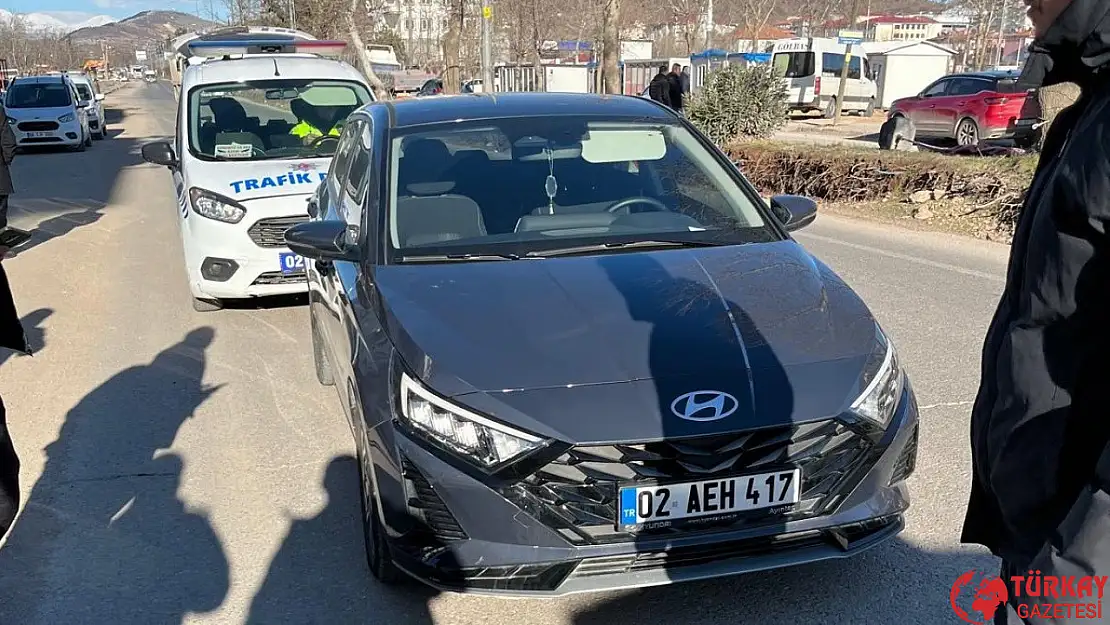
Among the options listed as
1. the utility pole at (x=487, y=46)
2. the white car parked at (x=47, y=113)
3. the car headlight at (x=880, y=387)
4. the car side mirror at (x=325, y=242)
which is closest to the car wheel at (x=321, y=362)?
the car side mirror at (x=325, y=242)

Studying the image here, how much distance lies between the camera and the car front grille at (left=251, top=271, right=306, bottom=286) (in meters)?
6.84

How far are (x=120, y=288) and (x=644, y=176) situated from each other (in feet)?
19.5

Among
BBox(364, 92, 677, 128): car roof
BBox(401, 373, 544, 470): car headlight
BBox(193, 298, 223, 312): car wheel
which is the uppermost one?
BBox(364, 92, 677, 128): car roof

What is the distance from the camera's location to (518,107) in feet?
15.0

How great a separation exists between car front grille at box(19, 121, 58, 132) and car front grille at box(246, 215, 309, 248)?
1897cm

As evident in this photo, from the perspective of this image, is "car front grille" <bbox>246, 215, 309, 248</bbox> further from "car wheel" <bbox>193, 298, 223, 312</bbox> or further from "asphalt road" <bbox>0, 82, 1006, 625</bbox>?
"car wheel" <bbox>193, 298, 223, 312</bbox>

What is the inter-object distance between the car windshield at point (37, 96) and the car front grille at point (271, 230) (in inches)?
781

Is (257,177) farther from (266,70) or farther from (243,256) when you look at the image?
(266,70)

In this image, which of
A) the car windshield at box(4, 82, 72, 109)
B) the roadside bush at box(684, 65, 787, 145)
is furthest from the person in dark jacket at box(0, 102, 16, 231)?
the car windshield at box(4, 82, 72, 109)

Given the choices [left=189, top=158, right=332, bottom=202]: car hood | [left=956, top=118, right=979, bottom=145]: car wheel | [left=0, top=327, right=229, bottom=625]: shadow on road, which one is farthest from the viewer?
[left=956, top=118, right=979, bottom=145]: car wheel

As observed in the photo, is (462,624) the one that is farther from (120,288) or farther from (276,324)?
(120,288)

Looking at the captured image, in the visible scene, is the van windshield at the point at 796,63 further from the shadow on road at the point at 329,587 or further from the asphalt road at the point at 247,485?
the shadow on road at the point at 329,587

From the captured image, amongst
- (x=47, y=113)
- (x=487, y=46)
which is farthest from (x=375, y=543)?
(x=47, y=113)

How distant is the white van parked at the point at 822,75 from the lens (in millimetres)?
34562
